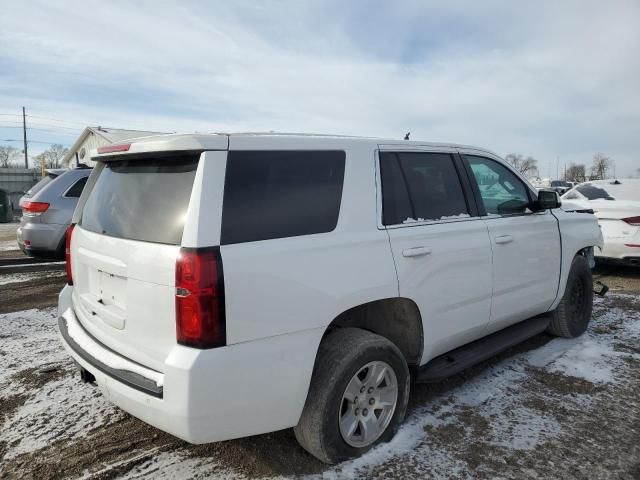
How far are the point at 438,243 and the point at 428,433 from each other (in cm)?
122

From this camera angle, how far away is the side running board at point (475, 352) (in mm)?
3174

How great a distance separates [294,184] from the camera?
2.54 metres

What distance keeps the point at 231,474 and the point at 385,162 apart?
2.05 metres

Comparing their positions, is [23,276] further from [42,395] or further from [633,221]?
[633,221]

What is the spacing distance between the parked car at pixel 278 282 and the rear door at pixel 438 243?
1 cm

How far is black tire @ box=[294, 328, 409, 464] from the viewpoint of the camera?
2498mm

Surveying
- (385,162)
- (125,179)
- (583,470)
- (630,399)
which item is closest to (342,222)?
(385,162)

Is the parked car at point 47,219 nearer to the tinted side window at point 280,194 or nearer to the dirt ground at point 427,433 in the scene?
the dirt ground at point 427,433

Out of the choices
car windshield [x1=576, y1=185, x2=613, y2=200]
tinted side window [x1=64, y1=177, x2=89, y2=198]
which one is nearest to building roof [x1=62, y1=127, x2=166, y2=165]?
tinted side window [x1=64, y1=177, x2=89, y2=198]

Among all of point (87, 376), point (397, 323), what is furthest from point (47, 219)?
point (397, 323)

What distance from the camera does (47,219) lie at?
7.22 metres

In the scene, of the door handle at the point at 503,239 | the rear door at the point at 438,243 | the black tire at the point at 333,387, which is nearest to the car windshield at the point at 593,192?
the door handle at the point at 503,239

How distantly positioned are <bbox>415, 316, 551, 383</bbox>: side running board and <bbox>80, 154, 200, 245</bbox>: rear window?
6.31 feet

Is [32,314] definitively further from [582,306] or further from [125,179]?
[582,306]
